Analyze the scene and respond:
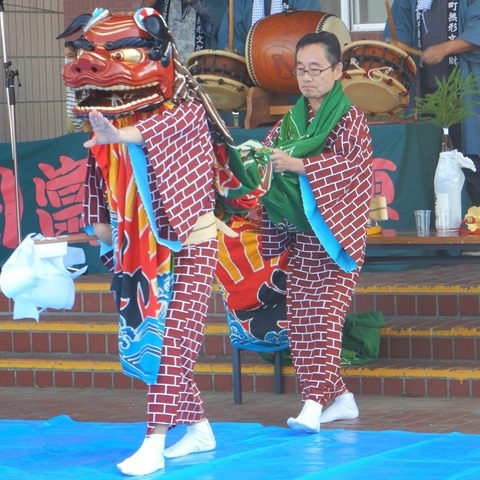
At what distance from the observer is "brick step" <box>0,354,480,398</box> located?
5.81 metres

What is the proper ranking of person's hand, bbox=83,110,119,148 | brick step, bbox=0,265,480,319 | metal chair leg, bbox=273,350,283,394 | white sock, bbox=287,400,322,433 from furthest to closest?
brick step, bbox=0,265,480,319 < metal chair leg, bbox=273,350,283,394 < white sock, bbox=287,400,322,433 < person's hand, bbox=83,110,119,148

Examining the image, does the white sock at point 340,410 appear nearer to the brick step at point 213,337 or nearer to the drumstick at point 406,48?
the brick step at point 213,337

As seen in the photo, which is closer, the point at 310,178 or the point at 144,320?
the point at 144,320

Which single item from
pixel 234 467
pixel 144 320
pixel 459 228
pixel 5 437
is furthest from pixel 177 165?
pixel 459 228

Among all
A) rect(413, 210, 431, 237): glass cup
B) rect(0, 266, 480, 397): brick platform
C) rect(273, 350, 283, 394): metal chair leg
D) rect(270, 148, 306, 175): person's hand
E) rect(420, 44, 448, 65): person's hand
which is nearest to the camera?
rect(270, 148, 306, 175): person's hand

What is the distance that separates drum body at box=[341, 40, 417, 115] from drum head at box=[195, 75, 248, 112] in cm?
82

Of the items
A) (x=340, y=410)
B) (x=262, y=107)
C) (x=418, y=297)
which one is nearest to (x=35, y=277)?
(x=340, y=410)

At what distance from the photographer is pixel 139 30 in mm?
4441

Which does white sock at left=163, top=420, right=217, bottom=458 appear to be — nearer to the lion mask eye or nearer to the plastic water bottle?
the lion mask eye

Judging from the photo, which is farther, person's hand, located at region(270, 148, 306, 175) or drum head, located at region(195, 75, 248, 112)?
drum head, located at region(195, 75, 248, 112)

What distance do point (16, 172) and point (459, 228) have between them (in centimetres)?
303

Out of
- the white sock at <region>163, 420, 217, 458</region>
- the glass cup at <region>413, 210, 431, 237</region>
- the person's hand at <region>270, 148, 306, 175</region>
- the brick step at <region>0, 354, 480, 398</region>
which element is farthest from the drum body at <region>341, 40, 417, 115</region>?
the white sock at <region>163, 420, 217, 458</region>

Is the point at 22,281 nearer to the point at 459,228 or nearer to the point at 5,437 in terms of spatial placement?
the point at 5,437

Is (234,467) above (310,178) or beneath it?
beneath
